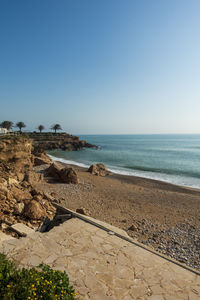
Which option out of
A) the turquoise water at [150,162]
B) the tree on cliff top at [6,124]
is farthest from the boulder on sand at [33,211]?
the tree on cliff top at [6,124]

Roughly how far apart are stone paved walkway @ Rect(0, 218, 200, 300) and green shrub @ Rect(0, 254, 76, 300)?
70 cm

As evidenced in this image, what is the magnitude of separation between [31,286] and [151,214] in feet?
29.0

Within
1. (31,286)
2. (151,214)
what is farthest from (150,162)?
(31,286)

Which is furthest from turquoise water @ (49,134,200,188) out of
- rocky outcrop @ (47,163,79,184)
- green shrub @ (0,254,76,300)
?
green shrub @ (0,254,76,300)

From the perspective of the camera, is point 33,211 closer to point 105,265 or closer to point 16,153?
point 105,265

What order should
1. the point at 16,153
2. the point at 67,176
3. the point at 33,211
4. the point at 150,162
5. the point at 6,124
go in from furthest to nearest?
the point at 6,124, the point at 150,162, the point at 67,176, the point at 16,153, the point at 33,211

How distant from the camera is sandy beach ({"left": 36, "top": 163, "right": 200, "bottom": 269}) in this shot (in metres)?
7.07

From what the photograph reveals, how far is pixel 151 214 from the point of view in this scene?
1047 cm

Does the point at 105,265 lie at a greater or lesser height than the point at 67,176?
greater

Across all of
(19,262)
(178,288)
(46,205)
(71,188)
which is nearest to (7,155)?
(71,188)

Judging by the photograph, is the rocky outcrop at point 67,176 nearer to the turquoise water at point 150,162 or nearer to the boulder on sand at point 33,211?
the boulder on sand at point 33,211

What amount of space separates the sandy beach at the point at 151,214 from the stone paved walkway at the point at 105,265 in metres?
2.01

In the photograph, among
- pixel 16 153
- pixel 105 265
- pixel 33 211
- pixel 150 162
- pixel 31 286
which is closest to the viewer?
pixel 31 286

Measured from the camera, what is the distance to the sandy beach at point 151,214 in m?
7.07
